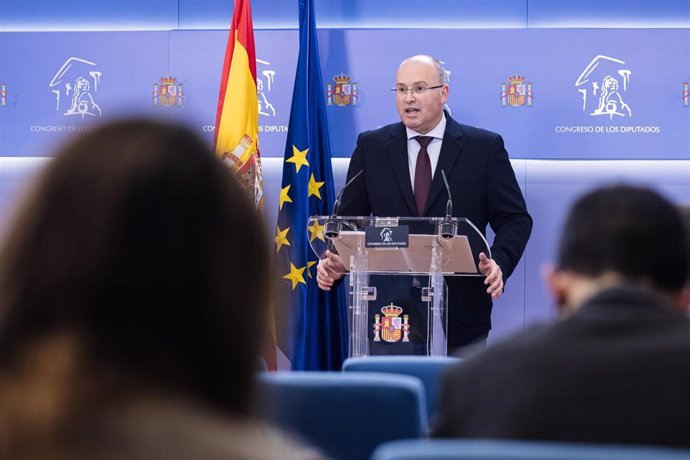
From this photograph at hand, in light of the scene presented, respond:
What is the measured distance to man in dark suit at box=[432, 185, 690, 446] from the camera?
167cm

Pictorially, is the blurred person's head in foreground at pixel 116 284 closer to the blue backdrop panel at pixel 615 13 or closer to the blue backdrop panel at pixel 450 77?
the blue backdrop panel at pixel 450 77

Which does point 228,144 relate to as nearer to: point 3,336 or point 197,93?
point 197,93

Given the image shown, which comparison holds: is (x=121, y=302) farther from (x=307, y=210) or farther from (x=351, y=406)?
(x=307, y=210)

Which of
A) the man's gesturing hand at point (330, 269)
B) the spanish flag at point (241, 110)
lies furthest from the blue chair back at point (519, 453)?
the spanish flag at point (241, 110)

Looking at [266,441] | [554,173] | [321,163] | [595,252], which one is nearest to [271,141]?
[321,163]

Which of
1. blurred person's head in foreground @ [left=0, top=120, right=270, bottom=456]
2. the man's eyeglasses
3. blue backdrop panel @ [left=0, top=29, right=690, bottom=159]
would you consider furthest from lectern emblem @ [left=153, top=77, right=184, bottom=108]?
blurred person's head in foreground @ [left=0, top=120, right=270, bottom=456]

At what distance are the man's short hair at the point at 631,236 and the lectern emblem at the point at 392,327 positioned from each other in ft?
8.92

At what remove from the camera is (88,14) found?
7.36 metres

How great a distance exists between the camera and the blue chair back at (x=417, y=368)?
3.02m

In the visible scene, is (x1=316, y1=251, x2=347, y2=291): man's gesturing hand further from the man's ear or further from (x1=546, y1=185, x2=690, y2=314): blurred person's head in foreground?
(x1=546, y1=185, x2=690, y2=314): blurred person's head in foreground

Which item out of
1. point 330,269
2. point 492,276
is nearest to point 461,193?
point 492,276

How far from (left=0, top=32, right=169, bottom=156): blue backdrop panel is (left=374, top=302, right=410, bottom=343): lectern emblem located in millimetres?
3201

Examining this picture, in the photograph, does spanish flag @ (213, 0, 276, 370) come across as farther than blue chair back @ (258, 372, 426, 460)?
Yes

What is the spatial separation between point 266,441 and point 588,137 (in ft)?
19.8
